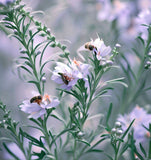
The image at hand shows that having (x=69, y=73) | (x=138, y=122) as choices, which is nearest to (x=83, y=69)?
(x=69, y=73)

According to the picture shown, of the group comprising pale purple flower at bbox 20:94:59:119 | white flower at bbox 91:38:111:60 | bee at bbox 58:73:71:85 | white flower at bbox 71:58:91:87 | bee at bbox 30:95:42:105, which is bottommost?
pale purple flower at bbox 20:94:59:119

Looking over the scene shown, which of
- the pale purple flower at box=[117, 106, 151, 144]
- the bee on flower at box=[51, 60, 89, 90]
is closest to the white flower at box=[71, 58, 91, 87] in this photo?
the bee on flower at box=[51, 60, 89, 90]

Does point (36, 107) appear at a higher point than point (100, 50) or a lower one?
lower

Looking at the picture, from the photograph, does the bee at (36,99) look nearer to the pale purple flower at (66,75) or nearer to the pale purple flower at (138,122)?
the pale purple flower at (66,75)

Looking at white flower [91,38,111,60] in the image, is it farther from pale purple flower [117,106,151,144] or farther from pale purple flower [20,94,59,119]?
pale purple flower [117,106,151,144]

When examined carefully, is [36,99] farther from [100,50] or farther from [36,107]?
[100,50]

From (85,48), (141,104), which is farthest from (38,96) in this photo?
(141,104)

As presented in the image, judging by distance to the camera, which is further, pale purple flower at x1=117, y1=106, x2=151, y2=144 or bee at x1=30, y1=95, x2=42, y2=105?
pale purple flower at x1=117, y1=106, x2=151, y2=144

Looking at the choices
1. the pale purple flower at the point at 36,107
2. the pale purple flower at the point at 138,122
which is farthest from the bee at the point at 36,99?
the pale purple flower at the point at 138,122
